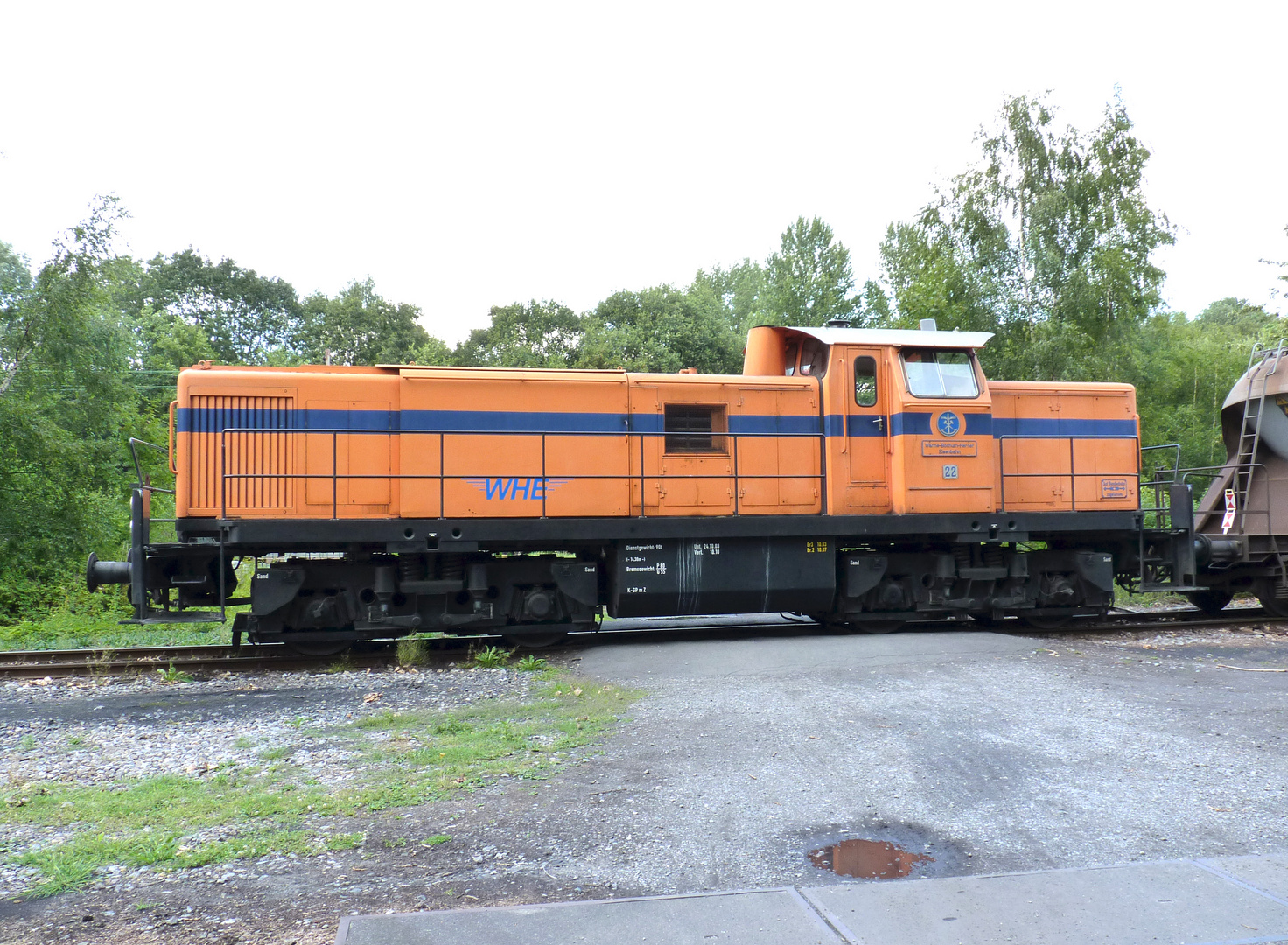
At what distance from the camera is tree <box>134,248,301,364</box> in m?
47.3

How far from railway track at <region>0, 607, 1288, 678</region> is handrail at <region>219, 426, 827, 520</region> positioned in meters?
1.63

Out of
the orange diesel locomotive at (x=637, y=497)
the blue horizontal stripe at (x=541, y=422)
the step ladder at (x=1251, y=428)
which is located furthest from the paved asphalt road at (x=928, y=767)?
the step ladder at (x=1251, y=428)

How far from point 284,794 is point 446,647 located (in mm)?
5057

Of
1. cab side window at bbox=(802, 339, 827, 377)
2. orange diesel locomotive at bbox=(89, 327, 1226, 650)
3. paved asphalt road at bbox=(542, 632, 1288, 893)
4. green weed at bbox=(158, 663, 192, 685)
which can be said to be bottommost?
green weed at bbox=(158, 663, 192, 685)

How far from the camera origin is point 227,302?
4916cm

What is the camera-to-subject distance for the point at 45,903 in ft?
12.3

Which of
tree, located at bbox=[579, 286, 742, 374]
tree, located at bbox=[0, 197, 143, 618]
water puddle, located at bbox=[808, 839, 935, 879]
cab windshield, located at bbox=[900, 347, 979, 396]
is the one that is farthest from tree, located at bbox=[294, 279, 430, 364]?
water puddle, located at bbox=[808, 839, 935, 879]

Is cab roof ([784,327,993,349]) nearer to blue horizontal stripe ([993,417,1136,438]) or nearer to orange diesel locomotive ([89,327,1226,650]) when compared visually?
orange diesel locomotive ([89,327,1226,650])

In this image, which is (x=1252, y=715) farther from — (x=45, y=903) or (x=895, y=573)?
(x=45, y=903)

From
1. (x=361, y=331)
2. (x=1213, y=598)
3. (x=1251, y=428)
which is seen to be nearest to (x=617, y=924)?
(x=1213, y=598)

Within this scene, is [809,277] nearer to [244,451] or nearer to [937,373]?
[937,373]

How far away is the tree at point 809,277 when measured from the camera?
5072 cm

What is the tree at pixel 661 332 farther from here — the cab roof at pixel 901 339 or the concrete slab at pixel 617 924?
the concrete slab at pixel 617 924

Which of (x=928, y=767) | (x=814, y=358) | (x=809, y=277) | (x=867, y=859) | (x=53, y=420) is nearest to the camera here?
(x=867, y=859)
